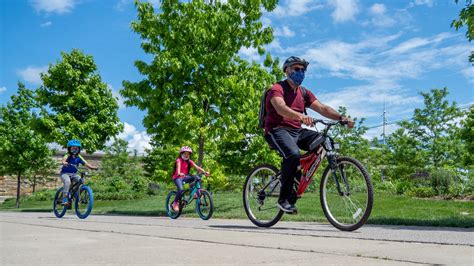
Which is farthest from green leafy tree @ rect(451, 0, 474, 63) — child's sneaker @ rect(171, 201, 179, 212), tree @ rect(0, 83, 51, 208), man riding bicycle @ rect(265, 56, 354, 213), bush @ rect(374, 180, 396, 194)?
tree @ rect(0, 83, 51, 208)

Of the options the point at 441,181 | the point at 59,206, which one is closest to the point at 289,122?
the point at 59,206

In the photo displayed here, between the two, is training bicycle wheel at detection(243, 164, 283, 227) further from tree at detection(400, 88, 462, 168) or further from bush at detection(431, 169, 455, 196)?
tree at detection(400, 88, 462, 168)

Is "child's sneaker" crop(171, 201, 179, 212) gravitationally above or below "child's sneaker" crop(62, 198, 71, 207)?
below

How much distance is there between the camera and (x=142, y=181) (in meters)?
33.7

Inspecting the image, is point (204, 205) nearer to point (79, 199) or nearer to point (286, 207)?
point (79, 199)

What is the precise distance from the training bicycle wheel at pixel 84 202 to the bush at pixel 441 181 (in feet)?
39.6

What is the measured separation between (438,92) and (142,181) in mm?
23373

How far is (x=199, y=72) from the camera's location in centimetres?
1432

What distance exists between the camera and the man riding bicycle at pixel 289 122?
6.14 metres

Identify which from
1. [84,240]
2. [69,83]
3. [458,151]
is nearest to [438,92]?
[458,151]

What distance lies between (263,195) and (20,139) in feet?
92.8

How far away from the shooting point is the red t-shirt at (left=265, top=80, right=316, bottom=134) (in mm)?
6363

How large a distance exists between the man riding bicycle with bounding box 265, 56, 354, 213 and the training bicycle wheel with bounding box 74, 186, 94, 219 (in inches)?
258

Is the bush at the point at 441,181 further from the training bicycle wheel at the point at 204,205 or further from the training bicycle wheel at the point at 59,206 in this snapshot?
the training bicycle wheel at the point at 59,206
